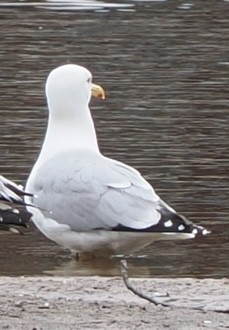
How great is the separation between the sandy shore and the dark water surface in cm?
125

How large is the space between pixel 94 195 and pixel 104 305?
238 cm

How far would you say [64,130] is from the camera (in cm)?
905

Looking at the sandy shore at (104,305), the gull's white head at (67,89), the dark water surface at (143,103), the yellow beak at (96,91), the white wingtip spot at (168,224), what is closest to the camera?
the sandy shore at (104,305)

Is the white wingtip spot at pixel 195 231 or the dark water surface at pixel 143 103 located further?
the dark water surface at pixel 143 103

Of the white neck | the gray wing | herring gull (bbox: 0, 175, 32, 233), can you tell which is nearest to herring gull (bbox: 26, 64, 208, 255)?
the gray wing

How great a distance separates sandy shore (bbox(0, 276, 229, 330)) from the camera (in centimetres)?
542

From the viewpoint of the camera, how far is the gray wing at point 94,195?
27.1ft

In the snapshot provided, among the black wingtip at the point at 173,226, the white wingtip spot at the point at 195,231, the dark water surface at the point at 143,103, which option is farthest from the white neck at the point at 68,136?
the white wingtip spot at the point at 195,231

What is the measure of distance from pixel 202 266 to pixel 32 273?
1076 millimetres

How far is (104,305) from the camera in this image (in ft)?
19.5

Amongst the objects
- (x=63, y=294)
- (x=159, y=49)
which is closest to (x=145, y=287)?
(x=63, y=294)

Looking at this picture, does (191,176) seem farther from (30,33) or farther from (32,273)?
(30,33)

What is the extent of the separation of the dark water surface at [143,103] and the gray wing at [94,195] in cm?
30

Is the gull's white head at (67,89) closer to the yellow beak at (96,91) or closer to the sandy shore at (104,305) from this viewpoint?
the yellow beak at (96,91)
